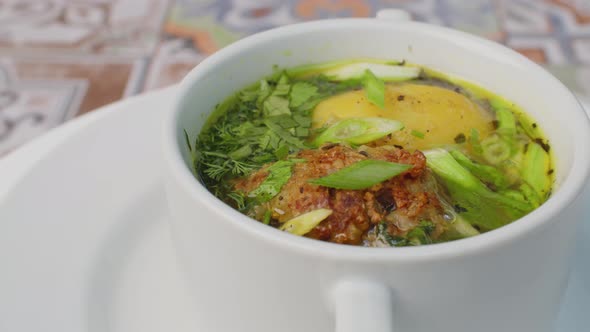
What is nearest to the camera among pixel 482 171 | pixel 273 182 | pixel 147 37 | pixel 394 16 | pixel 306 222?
pixel 306 222

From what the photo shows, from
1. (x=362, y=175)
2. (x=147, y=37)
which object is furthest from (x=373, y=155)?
A: (x=147, y=37)

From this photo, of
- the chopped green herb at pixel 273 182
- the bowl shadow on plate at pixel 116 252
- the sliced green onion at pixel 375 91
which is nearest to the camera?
the chopped green herb at pixel 273 182

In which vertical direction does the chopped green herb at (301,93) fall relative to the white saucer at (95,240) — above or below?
above

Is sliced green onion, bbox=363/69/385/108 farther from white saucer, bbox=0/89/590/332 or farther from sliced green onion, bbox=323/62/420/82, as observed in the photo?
white saucer, bbox=0/89/590/332

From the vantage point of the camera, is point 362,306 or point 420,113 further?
point 420,113

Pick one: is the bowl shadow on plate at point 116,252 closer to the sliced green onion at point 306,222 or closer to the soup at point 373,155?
the soup at point 373,155

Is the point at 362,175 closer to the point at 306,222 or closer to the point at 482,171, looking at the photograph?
the point at 306,222

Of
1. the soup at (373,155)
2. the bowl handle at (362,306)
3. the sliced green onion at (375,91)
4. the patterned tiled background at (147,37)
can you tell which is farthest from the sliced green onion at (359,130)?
the patterned tiled background at (147,37)
